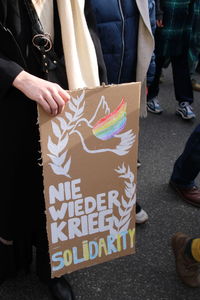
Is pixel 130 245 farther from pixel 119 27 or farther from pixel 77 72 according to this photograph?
pixel 119 27

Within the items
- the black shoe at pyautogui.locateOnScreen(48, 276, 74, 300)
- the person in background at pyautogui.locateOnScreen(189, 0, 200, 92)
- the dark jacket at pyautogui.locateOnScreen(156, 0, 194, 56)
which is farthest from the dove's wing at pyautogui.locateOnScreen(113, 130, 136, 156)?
the person in background at pyautogui.locateOnScreen(189, 0, 200, 92)

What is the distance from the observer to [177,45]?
10.8 ft

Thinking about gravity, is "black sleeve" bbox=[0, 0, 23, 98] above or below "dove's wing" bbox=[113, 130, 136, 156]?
above

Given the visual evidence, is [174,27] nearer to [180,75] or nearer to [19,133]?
[180,75]

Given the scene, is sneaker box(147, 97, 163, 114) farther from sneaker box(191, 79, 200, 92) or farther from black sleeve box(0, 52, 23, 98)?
black sleeve box(0, 52, 23, 98)

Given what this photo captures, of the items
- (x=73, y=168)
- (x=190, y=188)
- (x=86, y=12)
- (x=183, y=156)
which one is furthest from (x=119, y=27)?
(x=190, y=188)

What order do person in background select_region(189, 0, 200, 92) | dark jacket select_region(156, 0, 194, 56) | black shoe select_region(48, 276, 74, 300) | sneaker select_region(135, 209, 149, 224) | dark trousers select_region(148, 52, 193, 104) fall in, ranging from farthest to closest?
dark trousers select_region(148, 52, 193, 104) < person in background select_region(189, 0, 200, 92) < dark jacket select_region(156, 0, 194, 56) < sneaker select_region(135, 209, 149, 224) < black shoe select_region(48, 276, 74, 300)

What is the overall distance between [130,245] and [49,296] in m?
0.50

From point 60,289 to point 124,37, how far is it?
3.59 ft

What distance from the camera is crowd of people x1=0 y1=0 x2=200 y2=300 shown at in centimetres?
110

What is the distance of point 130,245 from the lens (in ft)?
4.69

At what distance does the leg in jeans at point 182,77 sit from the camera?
3.53 metres

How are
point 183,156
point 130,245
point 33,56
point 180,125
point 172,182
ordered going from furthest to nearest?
point 180,125 < point 172,182 < point 183,156 < point 130,245 < point 33,56

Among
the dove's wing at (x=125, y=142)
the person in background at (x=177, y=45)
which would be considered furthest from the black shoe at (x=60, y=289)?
the person in background at (x=177, y=45)
